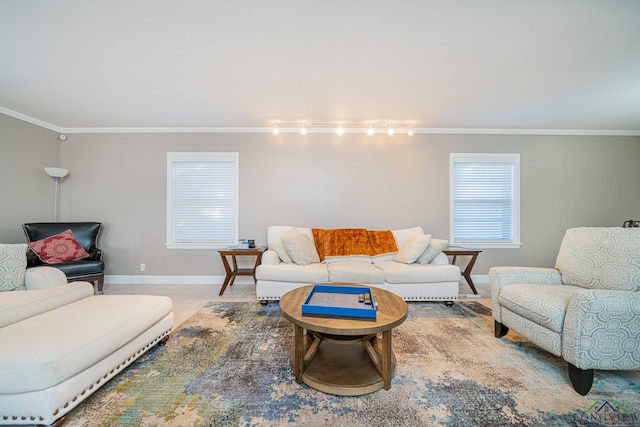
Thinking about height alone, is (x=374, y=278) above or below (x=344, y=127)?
below

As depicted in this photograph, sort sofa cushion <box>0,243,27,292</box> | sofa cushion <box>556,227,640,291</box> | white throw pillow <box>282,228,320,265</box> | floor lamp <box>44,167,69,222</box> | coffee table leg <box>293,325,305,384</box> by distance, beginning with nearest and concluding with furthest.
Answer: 1. coffee table leg <box>293,325,305,384</box>
2. sofa cushion <box>556,227,640,291</box>
3. sofa cushion <box>0,243,27,292</box>
4. white throw pillow <box>282,228,320,265</box>
5. floor lamp <box>44,167,69,222</box>

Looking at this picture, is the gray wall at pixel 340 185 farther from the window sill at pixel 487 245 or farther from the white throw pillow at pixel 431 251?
the white throw pillow at pixel 431 251

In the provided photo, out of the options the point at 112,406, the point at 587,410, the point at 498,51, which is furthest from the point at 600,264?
the point at 112,406

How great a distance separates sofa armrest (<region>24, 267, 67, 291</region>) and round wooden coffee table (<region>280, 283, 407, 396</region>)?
2085 millimetres

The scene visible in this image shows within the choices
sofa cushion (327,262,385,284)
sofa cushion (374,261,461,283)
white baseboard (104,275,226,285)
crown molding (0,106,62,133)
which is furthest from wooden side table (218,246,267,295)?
crown molding (0,106,62,133)

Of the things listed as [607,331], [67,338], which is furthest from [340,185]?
[67,338]

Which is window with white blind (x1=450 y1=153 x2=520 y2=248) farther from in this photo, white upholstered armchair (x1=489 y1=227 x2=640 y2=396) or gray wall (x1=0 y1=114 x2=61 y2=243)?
gray wall (x1=0 y1=114 x2=61 y2=243)

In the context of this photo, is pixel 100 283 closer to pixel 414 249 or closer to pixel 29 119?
pixel 29 119

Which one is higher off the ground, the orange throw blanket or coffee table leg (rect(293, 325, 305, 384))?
the orange throw blanket

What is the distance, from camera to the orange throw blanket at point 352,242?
3.67m

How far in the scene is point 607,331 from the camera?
1509 millimetres

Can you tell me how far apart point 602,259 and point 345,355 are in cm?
219

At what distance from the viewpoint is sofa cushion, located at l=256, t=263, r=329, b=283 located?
305cm

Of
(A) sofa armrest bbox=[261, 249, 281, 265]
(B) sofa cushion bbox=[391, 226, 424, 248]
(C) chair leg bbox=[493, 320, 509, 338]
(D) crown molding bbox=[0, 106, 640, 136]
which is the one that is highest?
(D) crown molding bbox=[0, 106, 640, 136]
